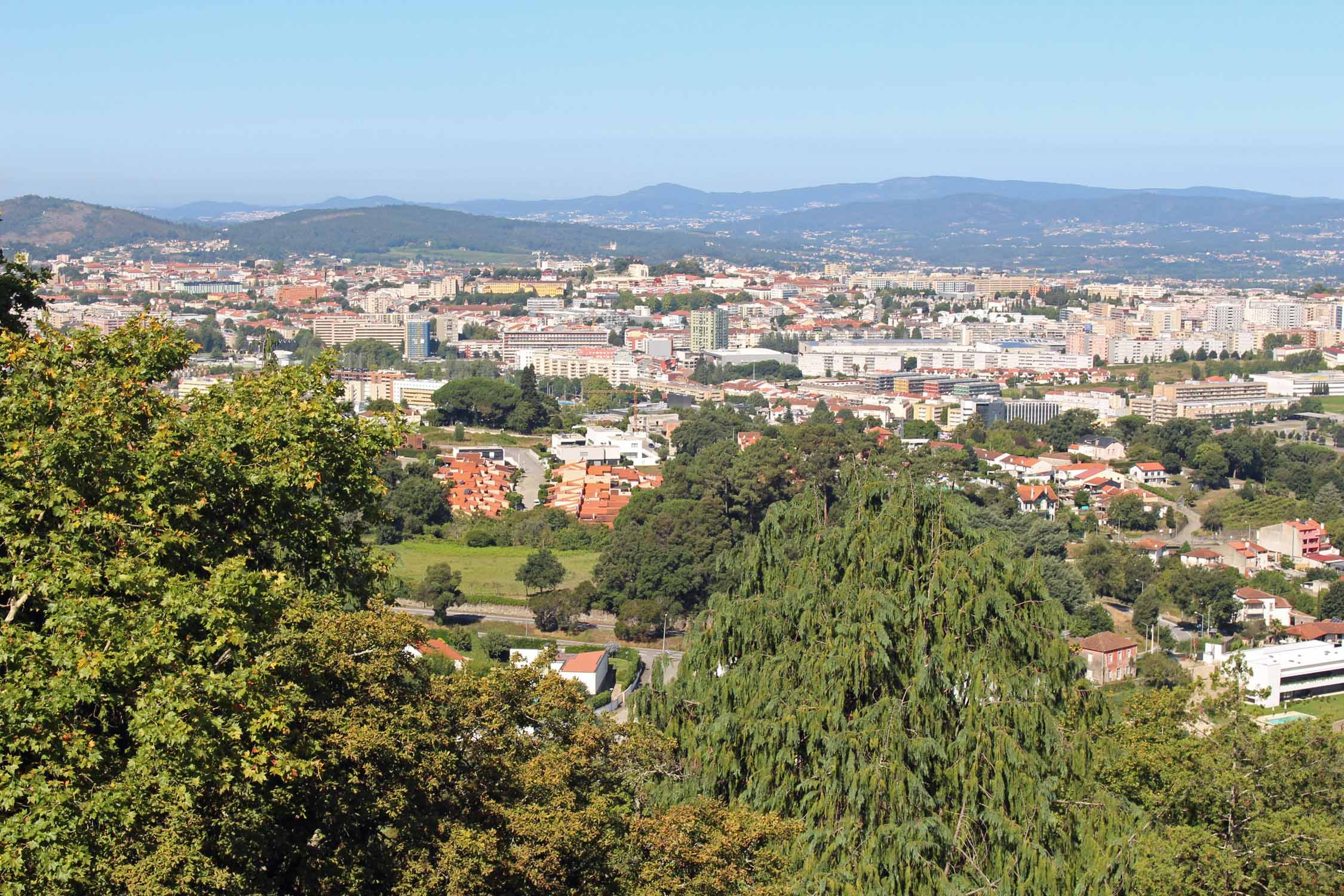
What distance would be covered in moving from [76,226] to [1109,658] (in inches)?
3460

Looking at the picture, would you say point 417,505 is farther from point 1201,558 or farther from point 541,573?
point 1201,558

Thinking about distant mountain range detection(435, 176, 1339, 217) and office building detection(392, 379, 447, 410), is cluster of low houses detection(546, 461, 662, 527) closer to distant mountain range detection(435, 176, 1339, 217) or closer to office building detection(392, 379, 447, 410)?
office building detection(392, 379, 447, 410)

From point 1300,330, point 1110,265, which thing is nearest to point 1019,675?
point 1300,330

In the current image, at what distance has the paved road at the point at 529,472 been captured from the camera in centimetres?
2438

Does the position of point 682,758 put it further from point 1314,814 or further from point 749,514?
point 749,514

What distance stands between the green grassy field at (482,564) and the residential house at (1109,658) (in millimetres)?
6233

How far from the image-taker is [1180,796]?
17.6 feet

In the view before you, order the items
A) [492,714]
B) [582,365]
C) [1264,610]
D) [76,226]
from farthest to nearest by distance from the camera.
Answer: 1. [76,226]
2. [582,365]
3. [1264,610]
4. [492,714]

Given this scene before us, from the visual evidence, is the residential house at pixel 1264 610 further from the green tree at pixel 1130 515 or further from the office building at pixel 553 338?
the office building at pixel 553 338

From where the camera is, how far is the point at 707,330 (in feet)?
179

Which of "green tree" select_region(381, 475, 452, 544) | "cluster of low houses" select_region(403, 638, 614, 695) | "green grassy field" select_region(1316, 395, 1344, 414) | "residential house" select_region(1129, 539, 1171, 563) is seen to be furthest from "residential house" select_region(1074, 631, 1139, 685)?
"green grassy field" select_region(1316, 395, 1344, 414)

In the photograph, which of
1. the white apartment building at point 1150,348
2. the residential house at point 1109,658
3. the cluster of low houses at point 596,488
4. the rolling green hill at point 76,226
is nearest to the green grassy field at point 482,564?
the cluster of low houses at point 596,488

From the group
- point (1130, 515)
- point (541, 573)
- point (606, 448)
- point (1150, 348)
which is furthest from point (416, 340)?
point (541, 573)

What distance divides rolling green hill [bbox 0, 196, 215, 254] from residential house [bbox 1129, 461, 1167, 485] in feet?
231
